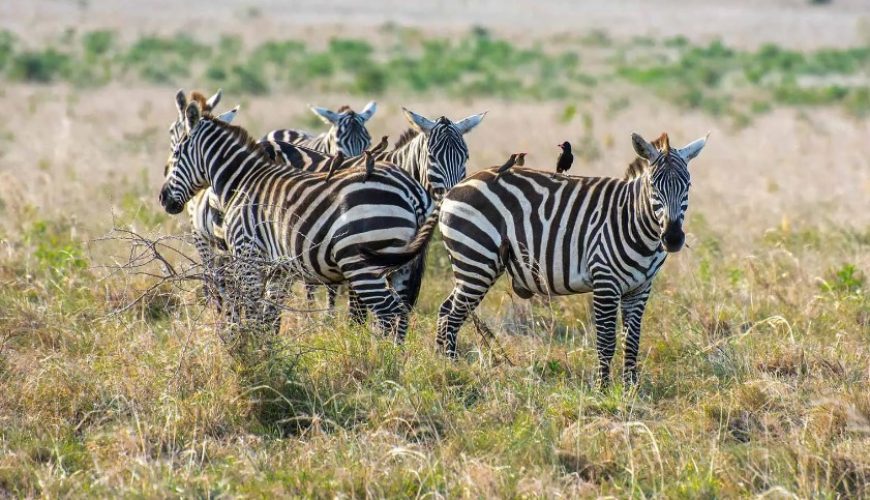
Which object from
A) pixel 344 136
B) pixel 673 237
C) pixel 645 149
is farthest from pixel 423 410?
pixel 344 136

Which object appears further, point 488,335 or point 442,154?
point 442,154

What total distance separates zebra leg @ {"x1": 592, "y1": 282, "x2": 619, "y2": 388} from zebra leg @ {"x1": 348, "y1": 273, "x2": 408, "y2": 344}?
141 centimetres

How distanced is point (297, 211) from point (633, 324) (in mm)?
2538

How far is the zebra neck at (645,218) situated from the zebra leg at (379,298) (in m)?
1.76

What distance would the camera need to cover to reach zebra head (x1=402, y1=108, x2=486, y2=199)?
9.77 metres

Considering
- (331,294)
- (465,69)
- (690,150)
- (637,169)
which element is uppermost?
(465,69)

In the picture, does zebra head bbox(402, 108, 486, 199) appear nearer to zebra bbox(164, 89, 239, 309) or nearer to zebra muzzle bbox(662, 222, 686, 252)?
zebra bbox(164, 89, 239, 309)

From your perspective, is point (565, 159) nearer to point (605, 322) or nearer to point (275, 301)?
point (605, 322)

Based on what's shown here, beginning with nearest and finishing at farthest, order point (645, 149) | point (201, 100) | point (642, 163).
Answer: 1. point (645, 149)
2. point (642, 163)
3. point (201, 100)

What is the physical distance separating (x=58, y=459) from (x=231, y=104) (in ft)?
71.1

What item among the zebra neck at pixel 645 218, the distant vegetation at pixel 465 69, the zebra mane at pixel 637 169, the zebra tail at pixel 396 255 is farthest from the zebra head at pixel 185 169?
the distant vegetation at pixel 465 69

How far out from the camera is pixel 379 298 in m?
8.20

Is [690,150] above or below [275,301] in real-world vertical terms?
above

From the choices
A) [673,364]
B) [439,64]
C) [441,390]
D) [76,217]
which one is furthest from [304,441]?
[439,64]
